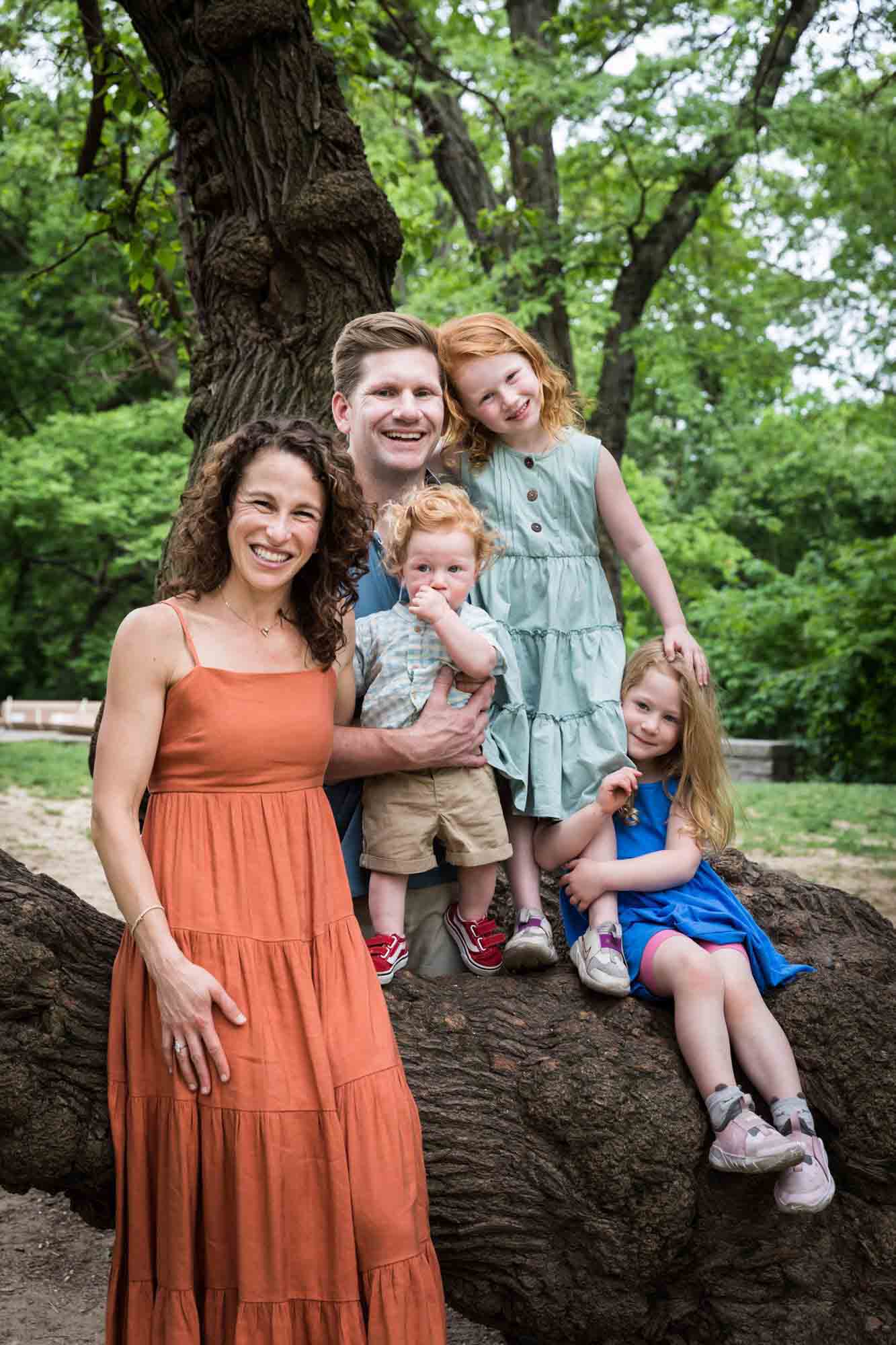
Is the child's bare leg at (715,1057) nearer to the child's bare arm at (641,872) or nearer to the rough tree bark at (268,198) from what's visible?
the child's bare arm at (641,872)

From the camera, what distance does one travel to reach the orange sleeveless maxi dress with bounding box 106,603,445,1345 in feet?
7.82

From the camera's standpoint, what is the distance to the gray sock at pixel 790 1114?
107 inches

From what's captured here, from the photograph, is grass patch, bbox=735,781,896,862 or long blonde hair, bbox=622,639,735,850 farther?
grass patch, bbox=735,781,896,862

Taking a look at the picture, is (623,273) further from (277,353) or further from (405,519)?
(405,519)

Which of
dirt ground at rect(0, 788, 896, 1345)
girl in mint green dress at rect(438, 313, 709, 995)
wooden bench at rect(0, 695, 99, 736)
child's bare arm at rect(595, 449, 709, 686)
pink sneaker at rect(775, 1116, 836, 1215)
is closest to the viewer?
pink sneaker at rect(775, 1116, 836, 1215)

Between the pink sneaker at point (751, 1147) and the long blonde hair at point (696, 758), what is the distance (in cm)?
68

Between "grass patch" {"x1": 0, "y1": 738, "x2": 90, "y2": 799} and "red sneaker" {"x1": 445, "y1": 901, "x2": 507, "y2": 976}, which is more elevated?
"red sneaker" {"x1": 445, "y1": 901, "x2": 507, "y2": 976}

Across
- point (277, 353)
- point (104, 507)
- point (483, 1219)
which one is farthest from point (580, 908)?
point (104, 507)

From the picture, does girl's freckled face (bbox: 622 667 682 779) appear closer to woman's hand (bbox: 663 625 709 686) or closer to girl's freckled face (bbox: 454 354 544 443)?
woman's hand (bbox: 663 625 709 686)

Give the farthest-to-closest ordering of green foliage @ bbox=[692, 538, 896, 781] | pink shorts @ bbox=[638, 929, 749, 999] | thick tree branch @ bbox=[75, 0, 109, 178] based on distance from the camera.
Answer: green foliage @ bbox=[692, 538, 896, 781], thick tree branch @ bbox=[75, 0, 109, 178], pink shorts @ bbox=[638, 929, 749, 999]

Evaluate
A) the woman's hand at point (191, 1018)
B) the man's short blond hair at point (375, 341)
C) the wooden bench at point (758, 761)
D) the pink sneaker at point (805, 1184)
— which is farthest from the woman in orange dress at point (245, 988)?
the wooden bench at point (758, 761)

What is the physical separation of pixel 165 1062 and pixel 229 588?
0.97 metres

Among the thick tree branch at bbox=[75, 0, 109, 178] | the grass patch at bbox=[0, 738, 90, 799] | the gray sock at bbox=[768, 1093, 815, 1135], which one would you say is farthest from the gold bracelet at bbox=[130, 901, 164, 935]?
the grass patch at bbox=[0, 738, 90, 799]

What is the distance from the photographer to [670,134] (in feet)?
30.6
